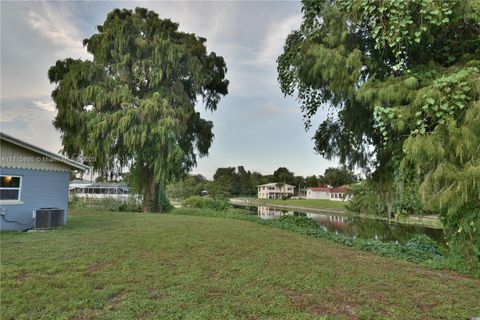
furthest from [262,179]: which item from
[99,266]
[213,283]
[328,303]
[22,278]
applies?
[328,303]

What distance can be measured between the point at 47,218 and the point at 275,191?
53.8m

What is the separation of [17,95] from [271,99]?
9.86 meters

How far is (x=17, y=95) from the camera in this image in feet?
28.6

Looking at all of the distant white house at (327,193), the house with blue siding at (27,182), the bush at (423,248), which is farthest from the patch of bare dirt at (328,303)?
the distant white house at (327,193)

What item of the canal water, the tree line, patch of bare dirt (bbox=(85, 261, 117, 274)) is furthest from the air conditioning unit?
the tree line

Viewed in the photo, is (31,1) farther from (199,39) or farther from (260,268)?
(199,39)

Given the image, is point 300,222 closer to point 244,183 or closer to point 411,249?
point 411,249

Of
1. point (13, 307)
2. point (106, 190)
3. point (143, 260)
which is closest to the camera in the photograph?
point (13, 307)

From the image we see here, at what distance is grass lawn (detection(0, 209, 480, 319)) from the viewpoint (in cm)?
305

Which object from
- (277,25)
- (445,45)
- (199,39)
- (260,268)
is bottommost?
(260,268)

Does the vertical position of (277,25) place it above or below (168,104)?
above

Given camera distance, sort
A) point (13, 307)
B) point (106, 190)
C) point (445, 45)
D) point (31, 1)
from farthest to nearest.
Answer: point (106, 190)
point (31, 1)
point (445, 45)
point (13, 307)

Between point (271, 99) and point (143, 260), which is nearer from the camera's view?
point (143, 260)

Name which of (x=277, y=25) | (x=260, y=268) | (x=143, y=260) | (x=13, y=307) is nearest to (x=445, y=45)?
(x=260, y=268)
